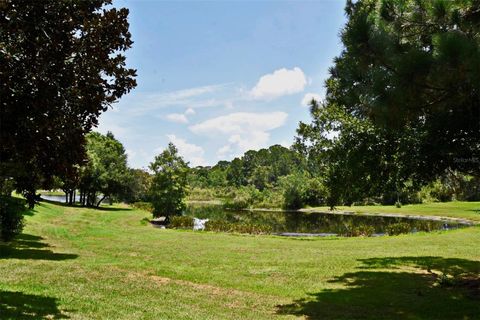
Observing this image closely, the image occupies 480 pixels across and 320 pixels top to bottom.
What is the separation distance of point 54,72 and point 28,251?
45.7 ft

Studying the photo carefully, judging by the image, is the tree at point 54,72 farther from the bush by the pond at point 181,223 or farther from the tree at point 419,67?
the bush by the pond at point 181,223

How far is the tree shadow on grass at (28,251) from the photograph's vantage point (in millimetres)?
18062

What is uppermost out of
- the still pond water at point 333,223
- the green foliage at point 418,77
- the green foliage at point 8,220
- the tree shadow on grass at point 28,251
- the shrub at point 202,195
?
the green foliage at point 418,77

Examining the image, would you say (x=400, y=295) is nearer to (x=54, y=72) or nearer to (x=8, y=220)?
(x=54, y=72)

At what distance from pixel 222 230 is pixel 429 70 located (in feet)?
108

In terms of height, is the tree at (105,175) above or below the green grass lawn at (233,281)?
above

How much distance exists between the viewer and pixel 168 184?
50750mm

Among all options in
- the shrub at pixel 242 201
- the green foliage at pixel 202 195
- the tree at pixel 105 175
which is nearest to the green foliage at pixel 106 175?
the tree at pixel 105 175

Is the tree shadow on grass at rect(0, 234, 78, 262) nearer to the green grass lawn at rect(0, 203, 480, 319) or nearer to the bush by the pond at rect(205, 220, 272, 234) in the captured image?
the green grass lawn at rect(0, 203, 480, 319)

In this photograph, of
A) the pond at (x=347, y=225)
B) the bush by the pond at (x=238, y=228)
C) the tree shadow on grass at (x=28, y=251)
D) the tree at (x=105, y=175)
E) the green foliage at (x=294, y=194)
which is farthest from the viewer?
the green foliage at (x=294, y=194)

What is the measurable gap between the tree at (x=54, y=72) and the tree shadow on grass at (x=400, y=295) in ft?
23.7

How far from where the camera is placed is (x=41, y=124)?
28.4 ft

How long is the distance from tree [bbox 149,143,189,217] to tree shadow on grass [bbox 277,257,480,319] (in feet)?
114

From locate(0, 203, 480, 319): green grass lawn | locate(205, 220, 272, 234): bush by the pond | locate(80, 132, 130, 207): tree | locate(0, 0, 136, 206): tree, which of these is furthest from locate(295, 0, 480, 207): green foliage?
locate(80, 132, 130, 207): tree
